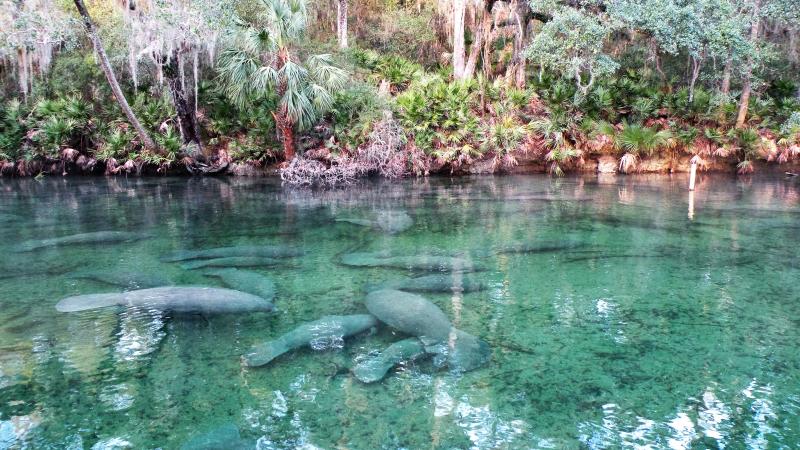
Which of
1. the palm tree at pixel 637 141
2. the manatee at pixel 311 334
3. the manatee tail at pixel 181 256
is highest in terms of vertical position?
the palm tree at pixel 637 141

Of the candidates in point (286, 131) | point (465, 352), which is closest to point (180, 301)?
point (465, 352)

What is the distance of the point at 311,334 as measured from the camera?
5941 millimetres

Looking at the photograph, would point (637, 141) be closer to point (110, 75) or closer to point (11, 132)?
point (110, 75)

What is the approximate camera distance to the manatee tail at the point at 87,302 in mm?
6715

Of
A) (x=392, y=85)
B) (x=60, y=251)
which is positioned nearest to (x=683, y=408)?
(x=60, y=251)

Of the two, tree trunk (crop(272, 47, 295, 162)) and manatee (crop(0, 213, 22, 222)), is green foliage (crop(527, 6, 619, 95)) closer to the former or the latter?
tree trunk (crop(272, 47, 295, 162))

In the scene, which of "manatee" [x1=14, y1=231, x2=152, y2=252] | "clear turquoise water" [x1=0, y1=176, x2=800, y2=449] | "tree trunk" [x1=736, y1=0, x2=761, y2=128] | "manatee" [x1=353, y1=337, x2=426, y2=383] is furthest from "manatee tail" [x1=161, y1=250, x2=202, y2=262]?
"tree trunk" [x1=736, y1=0, x2=761, y2=128]

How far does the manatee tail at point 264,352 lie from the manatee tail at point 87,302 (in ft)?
7.11

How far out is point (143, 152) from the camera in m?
19.8

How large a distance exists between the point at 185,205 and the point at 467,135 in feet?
31.6

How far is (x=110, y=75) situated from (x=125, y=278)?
12.6m

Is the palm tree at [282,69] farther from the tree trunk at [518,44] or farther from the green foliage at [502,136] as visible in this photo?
the tree trunk at [518,44]

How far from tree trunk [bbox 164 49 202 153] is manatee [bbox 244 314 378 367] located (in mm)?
14440

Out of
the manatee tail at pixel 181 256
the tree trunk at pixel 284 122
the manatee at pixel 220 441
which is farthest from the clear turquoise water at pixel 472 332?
the tree trunk at pixel 284 122
